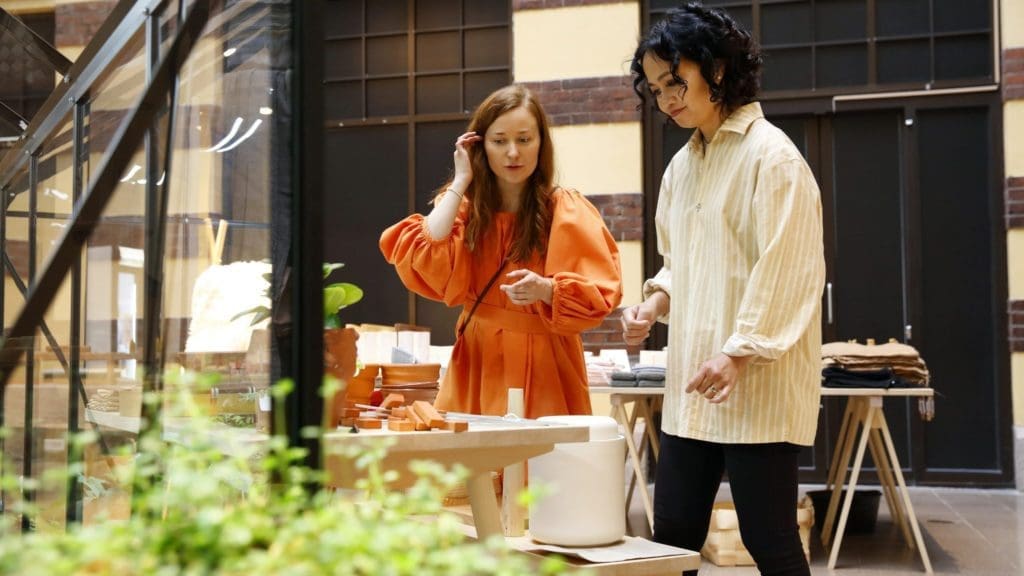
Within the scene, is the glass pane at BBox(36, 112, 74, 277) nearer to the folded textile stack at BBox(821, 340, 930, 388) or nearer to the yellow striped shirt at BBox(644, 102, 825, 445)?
the yellow striped shirt at BBox(644, 102, 825, 445)

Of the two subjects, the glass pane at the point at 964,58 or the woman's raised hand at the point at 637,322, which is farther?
the glass pane at the point at 964,58

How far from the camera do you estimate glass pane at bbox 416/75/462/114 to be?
24.3 feet

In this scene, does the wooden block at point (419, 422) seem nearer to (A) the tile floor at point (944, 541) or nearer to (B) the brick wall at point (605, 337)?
(A) the tile floor at point (944, 541)

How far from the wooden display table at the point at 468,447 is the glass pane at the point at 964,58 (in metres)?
5.52

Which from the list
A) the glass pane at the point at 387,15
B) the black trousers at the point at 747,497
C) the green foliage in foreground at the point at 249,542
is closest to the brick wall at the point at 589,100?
the glass pane at the point at 387,15

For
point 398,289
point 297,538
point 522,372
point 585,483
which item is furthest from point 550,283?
point 398,289

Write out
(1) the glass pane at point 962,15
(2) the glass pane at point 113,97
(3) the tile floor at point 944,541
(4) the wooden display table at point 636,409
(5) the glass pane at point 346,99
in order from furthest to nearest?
(5) the glass pane at point 346,99
(1) the glass pane at point 962,15
(4) the wooden display table at point 636,409
(3) the tile floor at point 944,541
(2) the glass pane at point 113,97

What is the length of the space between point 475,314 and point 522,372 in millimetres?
173

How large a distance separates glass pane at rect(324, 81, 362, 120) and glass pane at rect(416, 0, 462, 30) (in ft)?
2.00

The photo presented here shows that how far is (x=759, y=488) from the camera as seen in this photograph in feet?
7.18

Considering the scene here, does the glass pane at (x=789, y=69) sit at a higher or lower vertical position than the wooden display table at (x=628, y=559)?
higher

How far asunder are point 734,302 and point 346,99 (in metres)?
5.75

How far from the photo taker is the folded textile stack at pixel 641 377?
16.2ft

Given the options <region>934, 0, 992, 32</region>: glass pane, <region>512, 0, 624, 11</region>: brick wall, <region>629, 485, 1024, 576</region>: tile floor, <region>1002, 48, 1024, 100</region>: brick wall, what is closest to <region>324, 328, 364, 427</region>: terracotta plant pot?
<region>629, 485, 1024, 576</region>: tile floor
